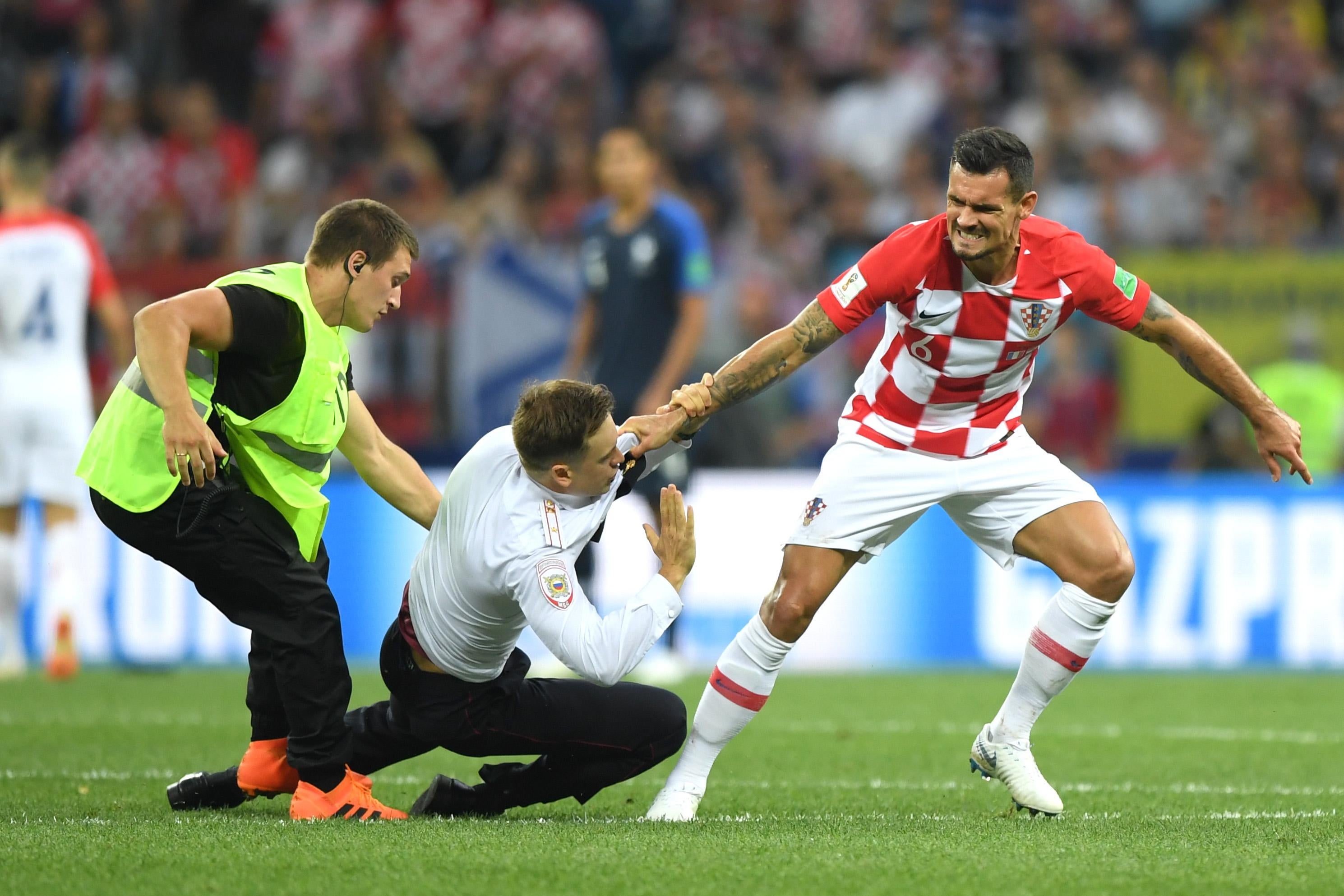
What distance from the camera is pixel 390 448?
4914 millimetres

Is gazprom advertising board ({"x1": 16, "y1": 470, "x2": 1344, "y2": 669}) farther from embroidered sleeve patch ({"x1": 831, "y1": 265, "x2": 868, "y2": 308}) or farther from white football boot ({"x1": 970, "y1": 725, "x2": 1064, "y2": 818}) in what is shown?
embroidered sleeve patch ({"x1": 831, "y1": 265, "x2": 868, "y2": 308})

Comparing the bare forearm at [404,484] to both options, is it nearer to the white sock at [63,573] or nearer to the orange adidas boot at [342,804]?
the orange adidas boot at [342,804]

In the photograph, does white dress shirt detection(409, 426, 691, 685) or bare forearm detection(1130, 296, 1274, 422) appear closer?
white dress shirt detection(409, 426, 691, 685)

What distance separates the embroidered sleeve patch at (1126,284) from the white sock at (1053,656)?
0.86 m

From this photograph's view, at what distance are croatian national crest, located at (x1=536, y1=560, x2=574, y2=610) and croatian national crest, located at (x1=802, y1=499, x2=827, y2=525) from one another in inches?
40.5

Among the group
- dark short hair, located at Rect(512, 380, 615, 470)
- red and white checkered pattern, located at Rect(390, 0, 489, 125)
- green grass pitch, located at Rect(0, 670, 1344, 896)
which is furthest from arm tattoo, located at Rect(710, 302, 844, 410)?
red and white checkered pattern, located at Rect(390, 0, 489, 125)

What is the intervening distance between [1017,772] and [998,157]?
1.73 meters

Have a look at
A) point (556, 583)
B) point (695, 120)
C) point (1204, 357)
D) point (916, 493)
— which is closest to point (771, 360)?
point (916, 493)

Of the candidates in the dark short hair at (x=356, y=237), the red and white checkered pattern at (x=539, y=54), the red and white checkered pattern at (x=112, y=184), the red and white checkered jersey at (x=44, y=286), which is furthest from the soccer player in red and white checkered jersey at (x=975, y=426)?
the red and white checkered pattern at (x=112, y=184)

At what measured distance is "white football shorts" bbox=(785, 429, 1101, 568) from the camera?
4.89 meters

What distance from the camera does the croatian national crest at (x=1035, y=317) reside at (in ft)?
15.7

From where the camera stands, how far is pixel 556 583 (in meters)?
4.09

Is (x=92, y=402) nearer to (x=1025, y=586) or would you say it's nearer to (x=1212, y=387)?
(x=1025, y=586)

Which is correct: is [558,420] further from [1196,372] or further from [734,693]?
[1196,372]
